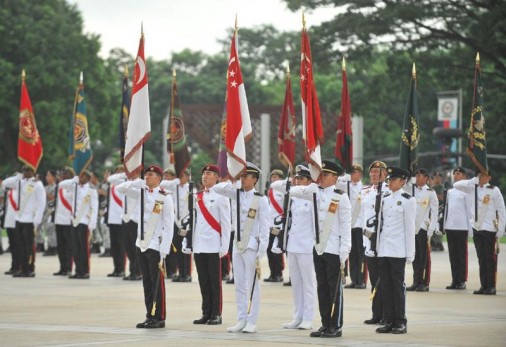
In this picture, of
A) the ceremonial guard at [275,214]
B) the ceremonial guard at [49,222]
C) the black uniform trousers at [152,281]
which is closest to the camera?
the black uniform trousers at [152,281]

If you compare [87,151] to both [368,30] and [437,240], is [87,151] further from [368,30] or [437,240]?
[368,30]

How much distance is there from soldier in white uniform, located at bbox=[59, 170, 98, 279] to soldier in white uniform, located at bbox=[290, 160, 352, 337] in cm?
942

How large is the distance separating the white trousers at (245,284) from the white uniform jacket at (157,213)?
0.84 meters

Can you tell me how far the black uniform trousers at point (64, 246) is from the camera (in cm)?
2381

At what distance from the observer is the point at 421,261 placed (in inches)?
811

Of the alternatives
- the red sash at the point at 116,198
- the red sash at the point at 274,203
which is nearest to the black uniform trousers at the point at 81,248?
the red sash at the point at 116,198

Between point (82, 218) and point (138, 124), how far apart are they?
25.3 ft

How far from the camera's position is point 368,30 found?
4100 centimetres

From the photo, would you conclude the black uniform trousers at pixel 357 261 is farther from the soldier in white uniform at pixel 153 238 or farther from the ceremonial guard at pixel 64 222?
the soldier in white uniform at pixel 153 238

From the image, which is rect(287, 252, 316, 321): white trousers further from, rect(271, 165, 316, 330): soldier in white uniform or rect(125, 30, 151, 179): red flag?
rect(125, 30, 151, 179): red flag

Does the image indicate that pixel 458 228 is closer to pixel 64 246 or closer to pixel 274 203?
pixel 274 203

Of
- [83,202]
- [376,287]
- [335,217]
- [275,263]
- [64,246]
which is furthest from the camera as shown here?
[64,246]

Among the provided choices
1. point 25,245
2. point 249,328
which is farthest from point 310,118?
point 25,245

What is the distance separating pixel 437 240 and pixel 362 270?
13.5m
